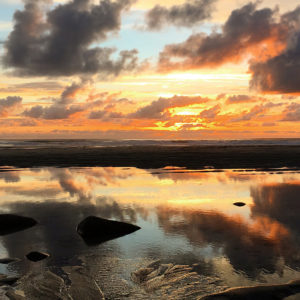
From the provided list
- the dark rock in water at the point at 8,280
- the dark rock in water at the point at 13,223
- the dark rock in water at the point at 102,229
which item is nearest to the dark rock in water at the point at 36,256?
the dark rock in water at the point at 8,280

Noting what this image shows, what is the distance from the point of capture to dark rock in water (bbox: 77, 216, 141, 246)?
14.2 metres

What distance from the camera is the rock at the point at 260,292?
8.77 metres

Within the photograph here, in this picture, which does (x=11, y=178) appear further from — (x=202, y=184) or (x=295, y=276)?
(x=295, y=276)

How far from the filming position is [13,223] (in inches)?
619

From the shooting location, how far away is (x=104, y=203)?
20672 mm

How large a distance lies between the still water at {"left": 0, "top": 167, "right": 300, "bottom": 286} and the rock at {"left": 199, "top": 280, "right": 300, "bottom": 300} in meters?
0.34

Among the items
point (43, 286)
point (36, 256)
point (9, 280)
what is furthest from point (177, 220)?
point (9, 280)

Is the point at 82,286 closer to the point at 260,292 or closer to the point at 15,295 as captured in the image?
the point at 15,295

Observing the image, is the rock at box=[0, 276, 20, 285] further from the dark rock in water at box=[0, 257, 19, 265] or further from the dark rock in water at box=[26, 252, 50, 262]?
the dark rock in water at box=[26, 252, 50, 262]

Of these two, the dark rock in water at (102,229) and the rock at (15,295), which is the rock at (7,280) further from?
the dark rock in water at (102,229)

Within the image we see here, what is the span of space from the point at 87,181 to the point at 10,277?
19943mm

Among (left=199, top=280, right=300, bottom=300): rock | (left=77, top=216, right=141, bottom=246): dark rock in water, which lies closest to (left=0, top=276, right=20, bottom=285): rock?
(left=77, top=216, right=141, bottom=246): dark rock in water

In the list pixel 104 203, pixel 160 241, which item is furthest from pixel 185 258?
pixel 104 203

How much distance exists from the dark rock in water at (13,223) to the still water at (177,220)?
56 cm
